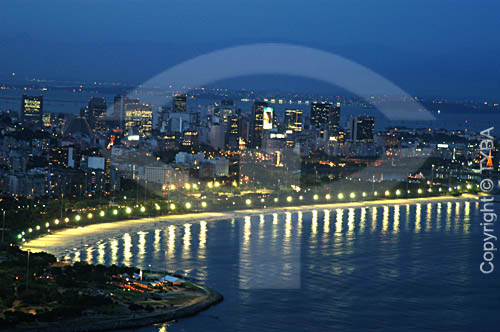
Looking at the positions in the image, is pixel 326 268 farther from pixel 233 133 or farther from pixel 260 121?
pixel 260 121

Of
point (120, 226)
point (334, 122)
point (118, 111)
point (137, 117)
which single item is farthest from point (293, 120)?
point (120, 226)

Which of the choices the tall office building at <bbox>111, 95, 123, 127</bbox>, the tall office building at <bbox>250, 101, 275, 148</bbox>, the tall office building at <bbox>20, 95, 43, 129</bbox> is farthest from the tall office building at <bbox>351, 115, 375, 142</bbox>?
the tall office building at <bbox>20, 95, 43, 129</bbox>

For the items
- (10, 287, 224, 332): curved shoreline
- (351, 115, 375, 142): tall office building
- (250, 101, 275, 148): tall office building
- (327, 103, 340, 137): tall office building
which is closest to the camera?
(10, 287, 224, 332): curved shoreline

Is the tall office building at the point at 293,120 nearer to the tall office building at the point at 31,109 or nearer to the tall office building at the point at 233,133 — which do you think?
the tall office building at the point at 233,133

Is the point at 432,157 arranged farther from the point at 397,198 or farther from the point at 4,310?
the point at 4,310

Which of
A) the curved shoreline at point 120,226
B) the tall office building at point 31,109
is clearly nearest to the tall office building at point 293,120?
the tall office building at point 31,109

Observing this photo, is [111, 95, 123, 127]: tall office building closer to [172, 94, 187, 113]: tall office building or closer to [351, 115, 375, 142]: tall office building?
[172, 94, 187, 113]: tall office building
